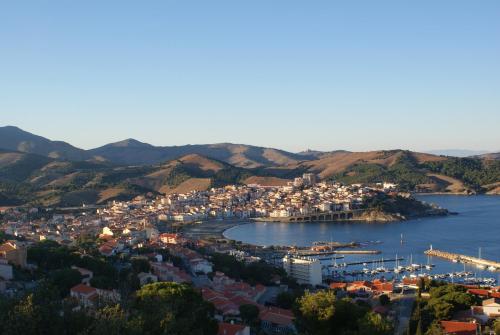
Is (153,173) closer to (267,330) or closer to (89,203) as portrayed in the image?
(89,203)

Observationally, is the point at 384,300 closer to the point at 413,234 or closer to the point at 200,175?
the point at 413,234

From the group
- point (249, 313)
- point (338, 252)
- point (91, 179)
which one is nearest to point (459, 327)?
point (249, 313)

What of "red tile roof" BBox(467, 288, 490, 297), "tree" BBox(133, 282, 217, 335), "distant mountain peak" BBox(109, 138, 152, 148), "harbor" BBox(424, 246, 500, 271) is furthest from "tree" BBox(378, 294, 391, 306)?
"distant mountain peak" BBox(109, 138, 152, 148)

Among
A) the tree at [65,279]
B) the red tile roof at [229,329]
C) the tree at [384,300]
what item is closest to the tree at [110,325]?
the red tile roof at [229,329]

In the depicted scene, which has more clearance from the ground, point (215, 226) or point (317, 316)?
point (317, 316)

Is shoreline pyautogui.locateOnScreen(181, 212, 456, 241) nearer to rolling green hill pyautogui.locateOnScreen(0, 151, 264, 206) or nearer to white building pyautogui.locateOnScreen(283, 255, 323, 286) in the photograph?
rolling green hill pyautogui.locateOnScreen(0, 151, 264, 206)

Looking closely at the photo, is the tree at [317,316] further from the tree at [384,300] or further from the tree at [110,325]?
the tree at [384,300]

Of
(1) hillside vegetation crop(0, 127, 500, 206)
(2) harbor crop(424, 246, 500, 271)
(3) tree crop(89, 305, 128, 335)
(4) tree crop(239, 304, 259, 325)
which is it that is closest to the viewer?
(3) tree crop(89, 305, 128, 335)

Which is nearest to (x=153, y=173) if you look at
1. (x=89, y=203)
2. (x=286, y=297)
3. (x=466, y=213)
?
(x=89, y=203)
